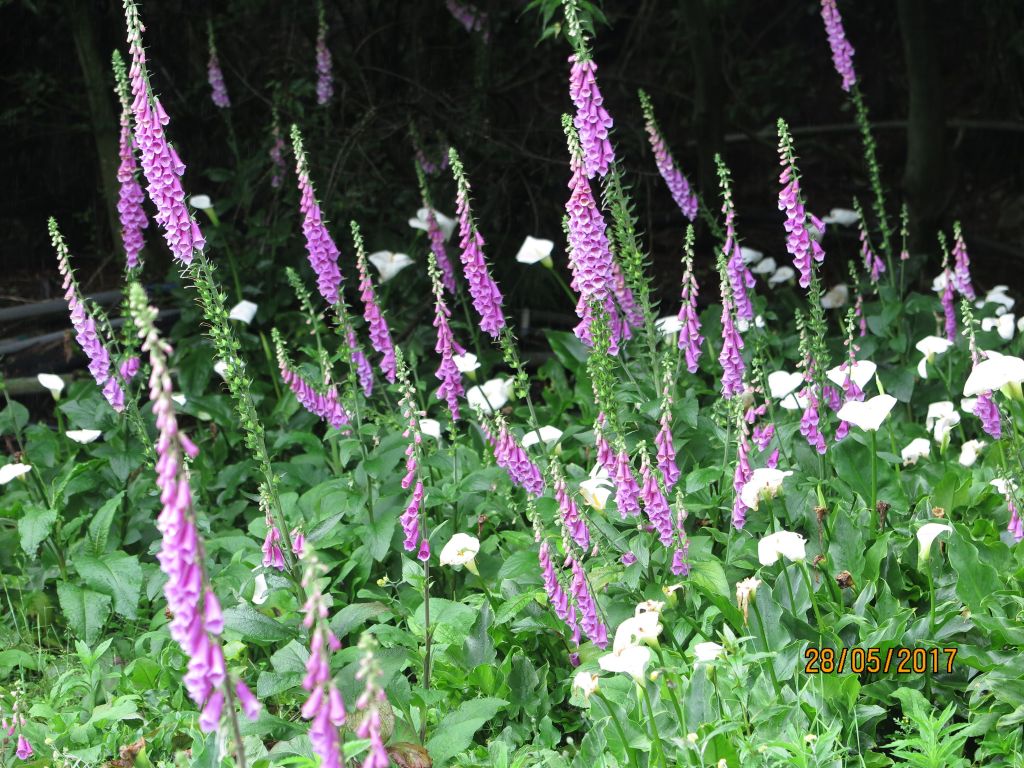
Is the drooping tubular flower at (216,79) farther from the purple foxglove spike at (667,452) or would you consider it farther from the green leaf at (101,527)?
the purple foxglove spike at (667,452)

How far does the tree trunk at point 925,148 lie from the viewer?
20.6 ft

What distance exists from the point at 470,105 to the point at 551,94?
1.00 metres

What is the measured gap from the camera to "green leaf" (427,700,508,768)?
2986 mm

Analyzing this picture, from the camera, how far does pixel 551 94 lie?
275 inches

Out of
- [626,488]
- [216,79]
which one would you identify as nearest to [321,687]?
[626,488]

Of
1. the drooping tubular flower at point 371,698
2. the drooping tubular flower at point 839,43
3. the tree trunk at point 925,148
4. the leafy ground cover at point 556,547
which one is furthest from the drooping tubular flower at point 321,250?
the tree trunk at point 925,148

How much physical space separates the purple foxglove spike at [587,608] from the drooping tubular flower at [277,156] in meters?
3.44

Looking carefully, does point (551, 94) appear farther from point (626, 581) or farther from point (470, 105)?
point (626, 581)

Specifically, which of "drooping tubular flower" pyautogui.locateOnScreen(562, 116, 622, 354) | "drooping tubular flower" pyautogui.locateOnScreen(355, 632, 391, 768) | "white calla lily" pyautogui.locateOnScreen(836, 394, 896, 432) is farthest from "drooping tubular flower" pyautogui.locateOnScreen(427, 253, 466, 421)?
"drooping tubular flower" pyautogui.locateOnScreen(355, 632, 391, 768)

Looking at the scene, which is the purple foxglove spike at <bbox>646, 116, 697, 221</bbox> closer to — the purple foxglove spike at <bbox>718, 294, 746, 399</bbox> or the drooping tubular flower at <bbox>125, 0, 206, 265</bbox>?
the purple foxglove spike at <bbox>718, 294, 746, 399</bbox>
